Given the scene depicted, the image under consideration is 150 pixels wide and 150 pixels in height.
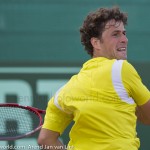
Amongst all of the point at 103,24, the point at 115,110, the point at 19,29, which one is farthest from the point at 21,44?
the point at 115,110

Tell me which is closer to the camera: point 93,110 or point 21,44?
point 93,110

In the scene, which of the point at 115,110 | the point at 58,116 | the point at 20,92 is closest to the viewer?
the point at 115,110

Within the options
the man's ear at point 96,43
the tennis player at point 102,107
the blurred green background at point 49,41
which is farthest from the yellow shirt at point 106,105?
the blurred green background at point 49,41

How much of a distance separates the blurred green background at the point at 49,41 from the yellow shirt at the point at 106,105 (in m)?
1.56

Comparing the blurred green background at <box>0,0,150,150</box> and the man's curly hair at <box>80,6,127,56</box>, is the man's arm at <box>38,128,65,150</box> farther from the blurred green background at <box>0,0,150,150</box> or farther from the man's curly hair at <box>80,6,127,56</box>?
the blurred green background at <box>0,0,150,150</box>

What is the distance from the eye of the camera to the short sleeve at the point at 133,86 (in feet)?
7.32

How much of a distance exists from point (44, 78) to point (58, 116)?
1481 mm

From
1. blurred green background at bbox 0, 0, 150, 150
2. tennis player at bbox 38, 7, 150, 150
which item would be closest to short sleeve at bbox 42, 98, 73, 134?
tennis player at bbox 38, 7, 150, 150

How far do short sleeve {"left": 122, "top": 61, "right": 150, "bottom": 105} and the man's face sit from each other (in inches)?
5.6

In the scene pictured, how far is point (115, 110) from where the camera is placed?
2219mm

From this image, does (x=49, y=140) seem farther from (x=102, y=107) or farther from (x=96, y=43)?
(x=96, y=43)

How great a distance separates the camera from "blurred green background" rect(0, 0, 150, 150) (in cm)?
383

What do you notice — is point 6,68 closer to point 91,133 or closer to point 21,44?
point 21,44

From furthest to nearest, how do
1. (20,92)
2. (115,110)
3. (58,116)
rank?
(20,92) < (58,116) < (115,110)
